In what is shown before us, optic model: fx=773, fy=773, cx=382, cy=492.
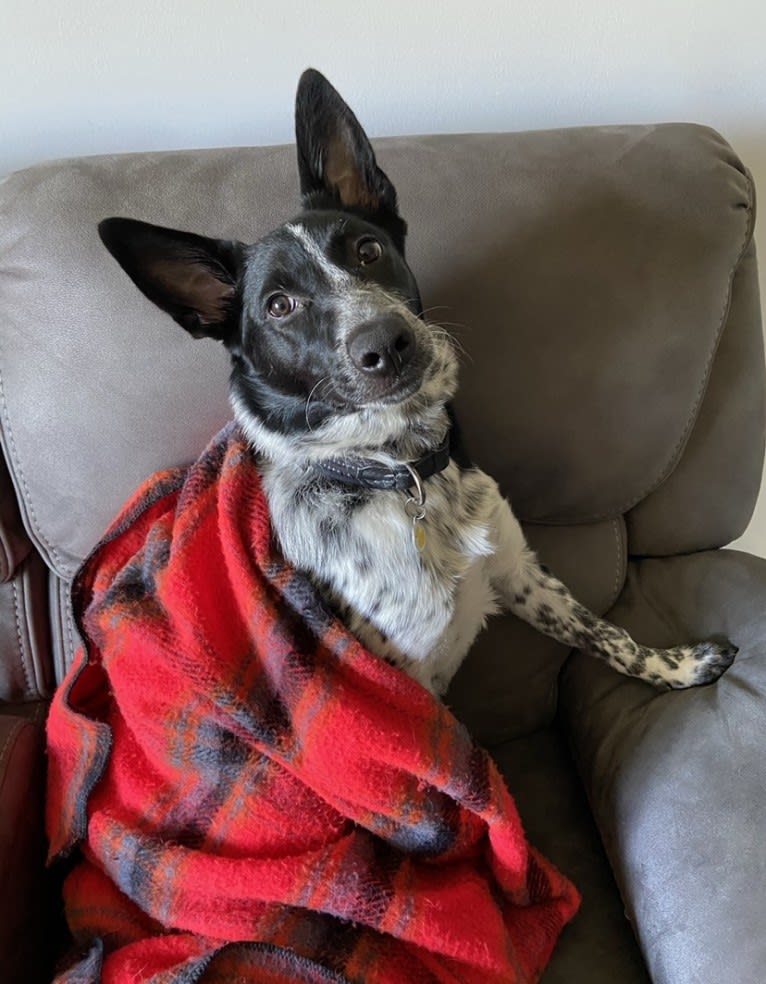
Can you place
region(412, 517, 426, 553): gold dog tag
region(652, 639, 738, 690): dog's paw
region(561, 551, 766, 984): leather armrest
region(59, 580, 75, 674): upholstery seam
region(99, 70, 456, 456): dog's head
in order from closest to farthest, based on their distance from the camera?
region(561, 551, 766, 984): leather armrest, region(99, 70, 456, 456): dog's head, region(412, 517, 426, 553): gold dog tag, region(652, 639, 738, 690): dog's paw, region(59, 580, 75, 674): upholstery seam

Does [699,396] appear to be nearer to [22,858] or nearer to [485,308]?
[485,308]

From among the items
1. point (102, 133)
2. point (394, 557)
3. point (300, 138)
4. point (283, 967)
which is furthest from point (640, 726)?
point (102, 133)

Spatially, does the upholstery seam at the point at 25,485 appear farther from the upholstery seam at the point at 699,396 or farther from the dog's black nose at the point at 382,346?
the upholstery seam at the point at 699,396

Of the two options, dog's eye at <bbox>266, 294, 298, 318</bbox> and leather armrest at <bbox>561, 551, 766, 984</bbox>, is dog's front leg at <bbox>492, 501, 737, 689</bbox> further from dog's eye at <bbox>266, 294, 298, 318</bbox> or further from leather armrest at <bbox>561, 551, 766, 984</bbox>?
dog's eye at <bbox>266, 294, 298, 318</bbox>

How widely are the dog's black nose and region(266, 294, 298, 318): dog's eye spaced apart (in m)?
0.15

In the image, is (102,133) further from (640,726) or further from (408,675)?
(640,726)

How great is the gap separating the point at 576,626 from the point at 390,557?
1.64 feet

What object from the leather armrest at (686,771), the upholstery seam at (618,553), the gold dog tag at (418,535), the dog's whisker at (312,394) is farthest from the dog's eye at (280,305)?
the leather armrest at (686,771)

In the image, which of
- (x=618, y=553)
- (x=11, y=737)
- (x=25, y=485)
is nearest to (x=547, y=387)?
(x=618, y=553)

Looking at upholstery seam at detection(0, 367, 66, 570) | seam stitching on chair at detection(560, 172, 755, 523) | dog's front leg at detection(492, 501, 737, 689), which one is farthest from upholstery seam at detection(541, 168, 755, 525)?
upholstery seam at detection(0, 367, 66, 570)

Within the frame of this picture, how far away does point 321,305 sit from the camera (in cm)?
127

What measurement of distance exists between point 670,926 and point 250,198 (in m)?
1.38

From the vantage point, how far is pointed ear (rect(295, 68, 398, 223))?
1.25m

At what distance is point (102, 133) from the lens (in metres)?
1.62
